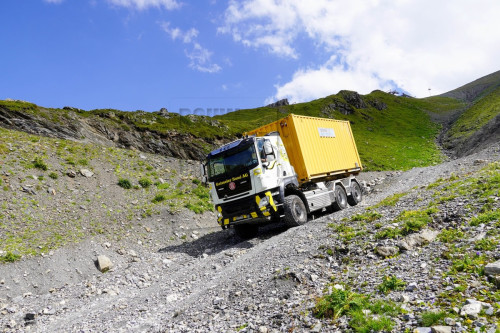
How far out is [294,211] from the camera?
44.9 ft

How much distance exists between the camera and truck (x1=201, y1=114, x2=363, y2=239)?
1316 cm

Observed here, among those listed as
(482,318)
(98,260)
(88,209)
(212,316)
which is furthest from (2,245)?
(482,318)

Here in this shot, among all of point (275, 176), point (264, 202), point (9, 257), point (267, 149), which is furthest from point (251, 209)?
point (9, 257)

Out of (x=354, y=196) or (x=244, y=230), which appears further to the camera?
(x=354, y=196)

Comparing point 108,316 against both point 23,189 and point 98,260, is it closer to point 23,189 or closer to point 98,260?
point 98,260

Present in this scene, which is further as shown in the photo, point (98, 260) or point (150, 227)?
point (150, 227)

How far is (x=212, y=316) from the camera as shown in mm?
6398

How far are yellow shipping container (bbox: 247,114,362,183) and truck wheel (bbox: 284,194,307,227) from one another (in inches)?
53.5

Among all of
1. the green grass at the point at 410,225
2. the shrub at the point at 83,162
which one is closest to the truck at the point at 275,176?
the green grass at the point at 410,225

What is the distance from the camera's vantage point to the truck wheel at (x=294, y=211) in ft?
44.1

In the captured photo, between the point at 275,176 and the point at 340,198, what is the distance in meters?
6.05

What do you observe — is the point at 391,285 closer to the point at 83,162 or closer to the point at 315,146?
the point at 315,146

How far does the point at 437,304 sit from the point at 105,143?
28576 mm

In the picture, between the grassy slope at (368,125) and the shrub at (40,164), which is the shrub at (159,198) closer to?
the shrub at (40,164)
